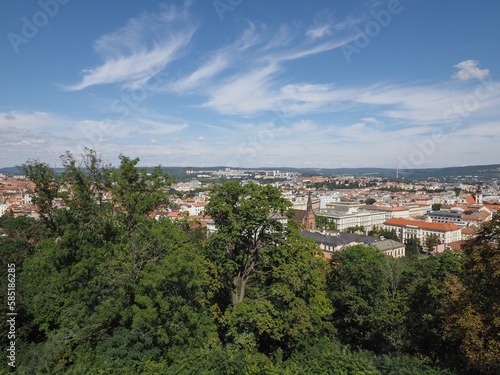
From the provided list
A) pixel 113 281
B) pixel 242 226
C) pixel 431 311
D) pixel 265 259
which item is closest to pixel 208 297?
pixel 265 259

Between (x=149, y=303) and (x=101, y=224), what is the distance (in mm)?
5271

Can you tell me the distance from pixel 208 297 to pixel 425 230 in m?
80.1

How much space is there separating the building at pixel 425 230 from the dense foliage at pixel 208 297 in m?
65.6

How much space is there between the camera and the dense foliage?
827 centimetres

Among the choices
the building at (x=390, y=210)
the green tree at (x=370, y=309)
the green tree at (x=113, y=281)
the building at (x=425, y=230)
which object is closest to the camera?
the green tree at (x=113, y=281)

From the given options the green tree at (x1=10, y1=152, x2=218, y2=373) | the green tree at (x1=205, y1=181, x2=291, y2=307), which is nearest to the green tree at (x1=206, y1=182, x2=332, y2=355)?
the green tree at (x1=205, y1=181, x2=291, y2=307)

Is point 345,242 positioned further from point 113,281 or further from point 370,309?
point 113,281

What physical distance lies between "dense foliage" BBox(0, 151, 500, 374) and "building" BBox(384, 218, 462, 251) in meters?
65.6

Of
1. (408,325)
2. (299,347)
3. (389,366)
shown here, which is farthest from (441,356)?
(389,366)

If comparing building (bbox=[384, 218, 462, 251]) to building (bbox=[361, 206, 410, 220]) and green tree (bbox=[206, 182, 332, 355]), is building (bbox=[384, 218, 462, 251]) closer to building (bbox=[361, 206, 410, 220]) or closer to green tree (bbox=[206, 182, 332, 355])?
→ building (bbox=[361, 206, 410, 220])

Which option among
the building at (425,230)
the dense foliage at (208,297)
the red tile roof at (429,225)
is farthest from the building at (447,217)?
the dense foliage at (208,297)

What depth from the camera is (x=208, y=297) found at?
1339 centimetres

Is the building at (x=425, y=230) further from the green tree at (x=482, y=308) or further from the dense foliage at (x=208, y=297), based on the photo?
the green tree at (x=482, y=308)

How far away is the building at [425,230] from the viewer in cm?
7438
